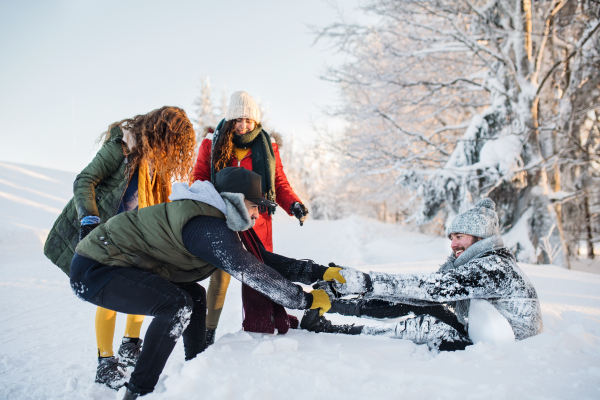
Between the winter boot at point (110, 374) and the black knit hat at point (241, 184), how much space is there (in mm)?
1289

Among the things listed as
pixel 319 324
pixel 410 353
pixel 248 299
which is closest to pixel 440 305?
pixel 410 353

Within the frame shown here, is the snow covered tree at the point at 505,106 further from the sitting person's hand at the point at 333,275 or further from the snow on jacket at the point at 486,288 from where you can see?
the sitting person's hand at the point at 333,275

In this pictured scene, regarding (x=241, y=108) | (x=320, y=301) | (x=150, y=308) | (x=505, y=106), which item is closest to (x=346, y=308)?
(x=320, y=301)

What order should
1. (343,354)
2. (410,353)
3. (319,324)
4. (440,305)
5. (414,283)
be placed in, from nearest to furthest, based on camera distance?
(343,354) < (410,353) < (414,283) < (319,324) < (440,305)

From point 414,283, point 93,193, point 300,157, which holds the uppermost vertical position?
point 300,157

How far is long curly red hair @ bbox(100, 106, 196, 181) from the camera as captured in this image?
7.57 feet

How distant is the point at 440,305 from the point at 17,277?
5900mm

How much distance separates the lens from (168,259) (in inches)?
66.8

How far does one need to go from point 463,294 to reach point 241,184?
4.45 ft

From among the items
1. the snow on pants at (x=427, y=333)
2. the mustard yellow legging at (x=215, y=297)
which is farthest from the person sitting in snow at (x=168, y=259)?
the mustard yellow legging at (x=215, y=297)

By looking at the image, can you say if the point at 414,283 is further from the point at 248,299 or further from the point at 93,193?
the point at 93,193

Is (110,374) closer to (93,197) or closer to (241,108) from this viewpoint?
(93,197)

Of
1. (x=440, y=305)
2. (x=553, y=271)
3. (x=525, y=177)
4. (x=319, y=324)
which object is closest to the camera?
(x=319, y=324)

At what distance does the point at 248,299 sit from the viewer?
200 centimetres
